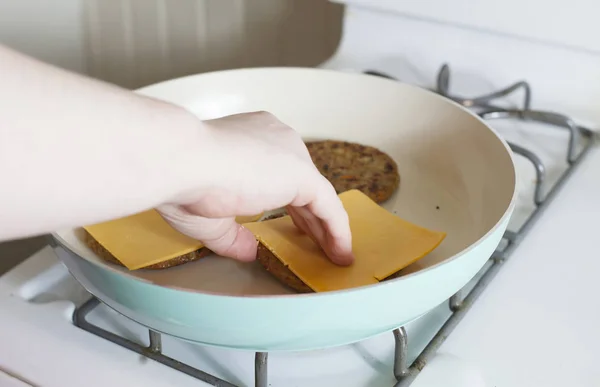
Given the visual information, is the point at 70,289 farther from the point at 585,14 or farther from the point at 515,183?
the point at 585,14

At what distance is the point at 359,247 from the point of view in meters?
0.58

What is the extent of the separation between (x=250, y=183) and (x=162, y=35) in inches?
37.7

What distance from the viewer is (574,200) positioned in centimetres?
73

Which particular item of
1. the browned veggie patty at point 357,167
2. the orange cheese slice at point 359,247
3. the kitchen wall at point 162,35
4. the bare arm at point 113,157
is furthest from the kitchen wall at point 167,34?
the bare arm at point 113,157

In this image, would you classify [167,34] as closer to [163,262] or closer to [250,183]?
[163,262]

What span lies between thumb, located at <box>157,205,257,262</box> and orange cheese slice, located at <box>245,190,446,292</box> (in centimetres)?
2

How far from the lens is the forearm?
304mm

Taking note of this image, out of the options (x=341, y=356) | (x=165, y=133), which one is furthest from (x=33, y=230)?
(x=341, y=356)

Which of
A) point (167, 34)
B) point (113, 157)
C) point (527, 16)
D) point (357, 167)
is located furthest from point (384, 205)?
point (167, 34)

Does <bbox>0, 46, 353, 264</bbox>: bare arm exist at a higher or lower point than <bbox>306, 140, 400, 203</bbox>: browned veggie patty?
higher

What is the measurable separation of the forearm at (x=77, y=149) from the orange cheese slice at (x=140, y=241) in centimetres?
22

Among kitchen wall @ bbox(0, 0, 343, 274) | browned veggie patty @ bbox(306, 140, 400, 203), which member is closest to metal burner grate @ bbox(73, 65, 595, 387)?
browned veggie patty @ bbox(306, 140, 400, 203)

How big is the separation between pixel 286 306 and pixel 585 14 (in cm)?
57

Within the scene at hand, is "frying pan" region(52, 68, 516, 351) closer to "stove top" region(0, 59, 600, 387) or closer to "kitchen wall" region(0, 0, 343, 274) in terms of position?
"stove top" region(0, 59, 600, 387)
